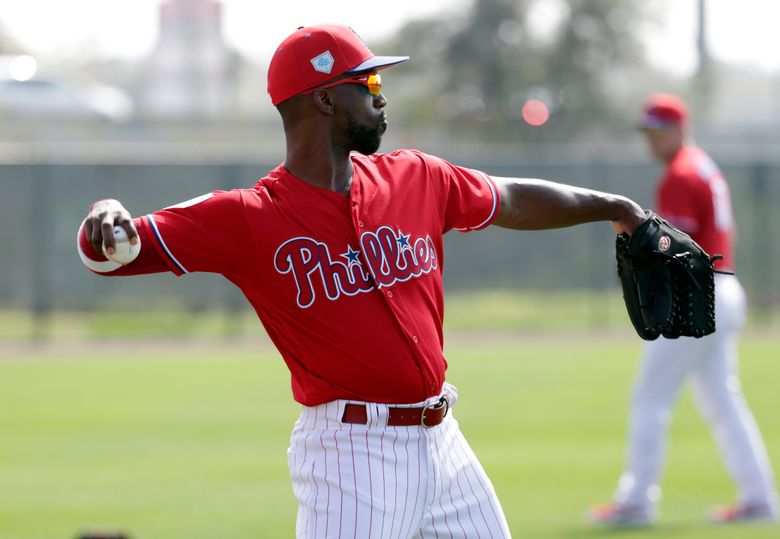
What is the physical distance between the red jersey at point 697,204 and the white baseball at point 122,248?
435 cm

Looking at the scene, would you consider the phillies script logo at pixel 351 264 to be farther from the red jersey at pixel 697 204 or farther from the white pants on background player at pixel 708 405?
the red jersey at pixel 697 204

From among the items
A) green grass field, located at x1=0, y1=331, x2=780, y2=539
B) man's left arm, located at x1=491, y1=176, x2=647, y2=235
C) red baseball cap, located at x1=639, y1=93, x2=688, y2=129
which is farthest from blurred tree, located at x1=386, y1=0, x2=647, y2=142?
man's left arm, located at x1=491, y1=176, x2=647, y2=235

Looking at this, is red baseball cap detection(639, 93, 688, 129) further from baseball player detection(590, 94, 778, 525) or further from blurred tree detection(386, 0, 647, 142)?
blurred tree detection(386, 0, 647, 142)

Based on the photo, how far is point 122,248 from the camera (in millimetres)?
3613

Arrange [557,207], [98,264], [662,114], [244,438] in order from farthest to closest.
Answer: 1. [244,438]
2. [662,114]
3. [557,207]
4. [98,264]

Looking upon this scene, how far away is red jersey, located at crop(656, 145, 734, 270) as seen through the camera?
736 centimetres

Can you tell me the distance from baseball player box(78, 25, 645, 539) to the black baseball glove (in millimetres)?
720

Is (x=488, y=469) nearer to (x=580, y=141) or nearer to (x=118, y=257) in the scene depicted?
(x=118, y=257)

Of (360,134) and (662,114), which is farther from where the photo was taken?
(662,114)

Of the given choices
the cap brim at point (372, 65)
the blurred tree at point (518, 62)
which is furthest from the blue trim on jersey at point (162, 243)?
the blurred tree at point (518, 62)

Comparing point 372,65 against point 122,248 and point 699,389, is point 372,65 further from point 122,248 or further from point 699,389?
point 699,389

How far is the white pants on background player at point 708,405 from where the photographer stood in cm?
725

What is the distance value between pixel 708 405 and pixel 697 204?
1.18 metres

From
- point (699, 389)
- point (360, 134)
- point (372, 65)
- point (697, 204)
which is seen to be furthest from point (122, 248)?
point (699, 389)
